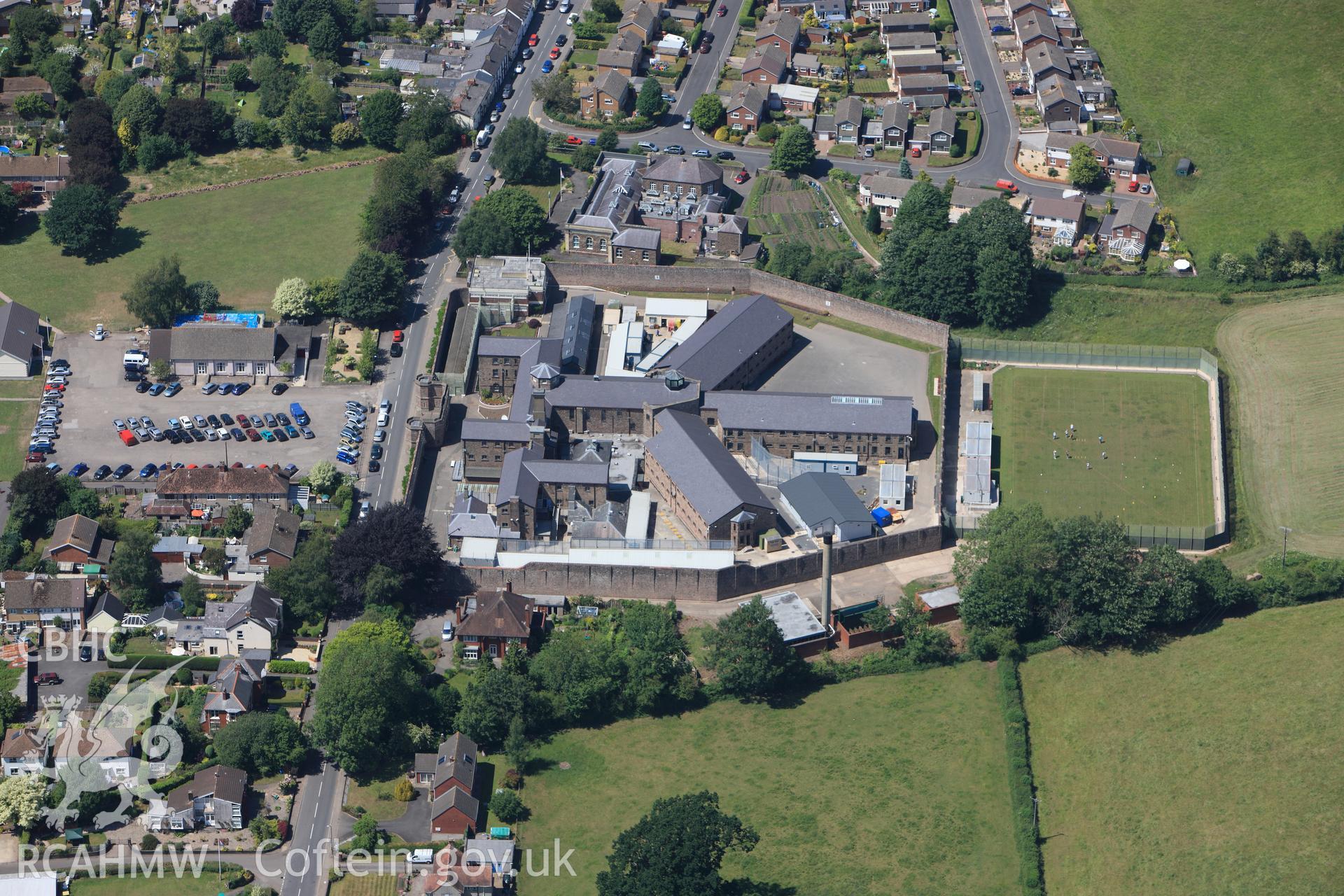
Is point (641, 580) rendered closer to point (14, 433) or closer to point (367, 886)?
point (367, 886)

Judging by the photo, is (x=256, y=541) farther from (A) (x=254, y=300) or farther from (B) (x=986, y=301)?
(B) (x=986, y=301)

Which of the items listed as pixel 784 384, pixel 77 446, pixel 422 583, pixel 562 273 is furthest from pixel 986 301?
pixel 77 446

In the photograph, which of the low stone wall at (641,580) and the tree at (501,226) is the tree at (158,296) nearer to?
the tree at (501,226)

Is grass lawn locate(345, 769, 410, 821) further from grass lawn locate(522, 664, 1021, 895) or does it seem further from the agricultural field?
the agricultural field

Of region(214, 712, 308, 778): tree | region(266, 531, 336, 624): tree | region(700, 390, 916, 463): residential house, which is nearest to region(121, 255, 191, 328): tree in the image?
region(266, 531, 336, 624): tree

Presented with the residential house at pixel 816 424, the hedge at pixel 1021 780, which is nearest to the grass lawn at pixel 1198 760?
the hedge at pixel 1021 780

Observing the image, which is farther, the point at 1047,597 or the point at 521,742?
the point at 1047,597

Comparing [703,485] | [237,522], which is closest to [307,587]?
[237,522]
